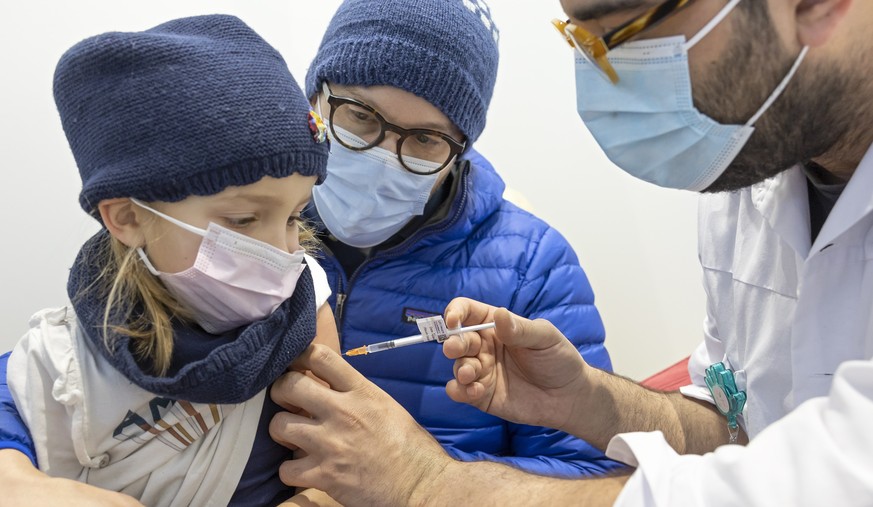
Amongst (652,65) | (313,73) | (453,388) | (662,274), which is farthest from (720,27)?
(662,274)

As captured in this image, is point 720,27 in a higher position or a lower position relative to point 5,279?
higher

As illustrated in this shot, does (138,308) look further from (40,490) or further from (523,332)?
(523,332)

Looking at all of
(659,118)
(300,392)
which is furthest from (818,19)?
(300,392)

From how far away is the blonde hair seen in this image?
4.36 ft

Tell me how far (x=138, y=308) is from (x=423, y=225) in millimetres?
710

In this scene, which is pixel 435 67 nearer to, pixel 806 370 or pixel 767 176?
pixel 767 176

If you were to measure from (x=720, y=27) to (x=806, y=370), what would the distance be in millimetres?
628

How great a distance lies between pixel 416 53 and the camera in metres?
1.68

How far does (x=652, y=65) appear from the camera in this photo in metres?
1.24

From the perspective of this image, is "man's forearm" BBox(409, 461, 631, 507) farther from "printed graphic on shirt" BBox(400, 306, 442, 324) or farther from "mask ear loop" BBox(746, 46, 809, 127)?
"mask ear loop" BBox(746, 46, 809, 127)

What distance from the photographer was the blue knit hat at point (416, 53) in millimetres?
1674

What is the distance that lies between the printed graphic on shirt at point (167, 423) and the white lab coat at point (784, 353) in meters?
0.74

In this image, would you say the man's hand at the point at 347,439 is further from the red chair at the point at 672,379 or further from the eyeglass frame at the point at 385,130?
the red chair at the point at 672,379

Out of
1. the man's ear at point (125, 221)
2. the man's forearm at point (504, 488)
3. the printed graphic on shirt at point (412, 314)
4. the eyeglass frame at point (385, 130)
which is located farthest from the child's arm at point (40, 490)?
the eyeglass frame at point (385, 130)
